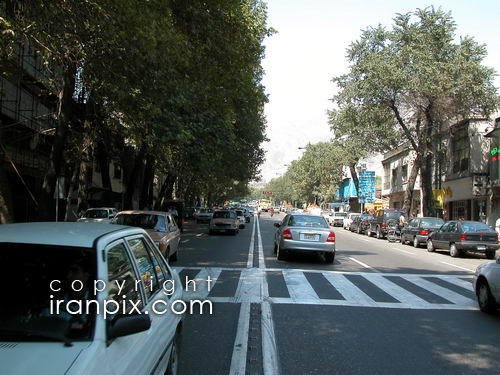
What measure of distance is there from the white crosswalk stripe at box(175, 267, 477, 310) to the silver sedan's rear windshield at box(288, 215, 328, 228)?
290cm

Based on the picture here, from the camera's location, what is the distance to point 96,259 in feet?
12.1

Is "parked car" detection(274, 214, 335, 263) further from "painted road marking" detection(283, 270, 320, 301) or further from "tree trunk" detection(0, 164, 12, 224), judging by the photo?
"tree trunk" detection(0, 164, 12, 224)

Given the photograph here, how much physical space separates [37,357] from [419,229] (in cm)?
2714

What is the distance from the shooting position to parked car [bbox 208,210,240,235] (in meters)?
32.3

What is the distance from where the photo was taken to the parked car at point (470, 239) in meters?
22.3

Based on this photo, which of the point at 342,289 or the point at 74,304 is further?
the point at 342,289

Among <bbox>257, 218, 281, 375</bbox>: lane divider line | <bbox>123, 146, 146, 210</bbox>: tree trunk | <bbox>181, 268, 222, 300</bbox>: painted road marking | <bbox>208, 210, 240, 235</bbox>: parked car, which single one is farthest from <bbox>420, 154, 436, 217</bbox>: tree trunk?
<bbox>257, 218, 281, 375</bbox>: lane divider line

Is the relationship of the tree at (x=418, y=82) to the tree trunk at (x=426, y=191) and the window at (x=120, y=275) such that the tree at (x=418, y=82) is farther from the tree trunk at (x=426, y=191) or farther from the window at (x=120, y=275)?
the window at (x=120, y=275)

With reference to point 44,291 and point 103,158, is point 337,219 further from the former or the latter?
point 44,291

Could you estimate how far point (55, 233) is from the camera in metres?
4.03

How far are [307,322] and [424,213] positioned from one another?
108 feet

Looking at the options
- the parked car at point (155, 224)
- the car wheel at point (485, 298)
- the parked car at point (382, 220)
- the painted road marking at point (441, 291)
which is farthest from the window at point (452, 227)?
the car wheel at point (485, 298)

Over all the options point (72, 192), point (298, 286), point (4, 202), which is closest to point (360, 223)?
point (72, 192)

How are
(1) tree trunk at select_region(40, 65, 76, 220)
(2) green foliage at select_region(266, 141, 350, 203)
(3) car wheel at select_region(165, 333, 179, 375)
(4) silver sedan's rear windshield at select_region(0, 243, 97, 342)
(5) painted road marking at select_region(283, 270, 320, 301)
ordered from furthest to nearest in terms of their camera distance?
1. (2) green foliage at select_region(266, 141, 350, 203)
2. (1) tree trunk at select_region(40, 65, 76, 220)
3. (5) painted road marking at select_region(283, 270, 320, 301)
4. (3) car wheel at select_region(165, 333, 179, 375)
5. (4) silver sedan's rear windshield at select_region(0, 243, 97, 342)
